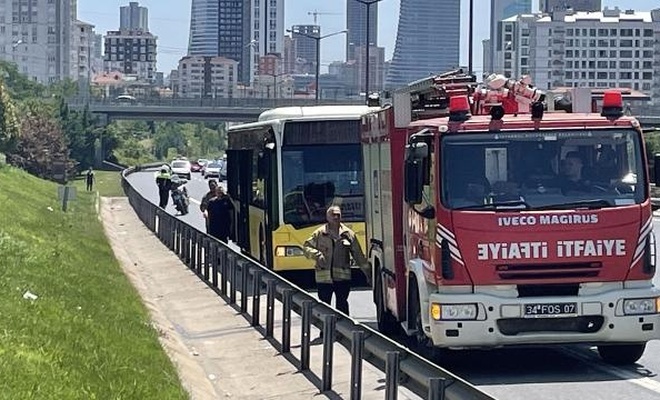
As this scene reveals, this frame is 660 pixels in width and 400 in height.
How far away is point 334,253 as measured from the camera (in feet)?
55.5

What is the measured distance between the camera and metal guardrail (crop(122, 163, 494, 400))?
387 inches

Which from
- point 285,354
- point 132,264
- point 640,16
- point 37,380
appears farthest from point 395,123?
point 640,16

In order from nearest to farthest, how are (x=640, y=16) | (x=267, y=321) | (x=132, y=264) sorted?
(x=267, y=321)
(x=132, y=264)
(x=640, y=16)

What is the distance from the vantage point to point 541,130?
1403 centimetres

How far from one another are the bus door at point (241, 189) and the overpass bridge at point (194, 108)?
7545 cm

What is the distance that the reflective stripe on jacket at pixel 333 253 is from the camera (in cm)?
1684

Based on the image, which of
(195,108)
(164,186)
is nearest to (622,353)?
(164,186)

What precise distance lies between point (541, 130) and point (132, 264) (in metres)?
20.1

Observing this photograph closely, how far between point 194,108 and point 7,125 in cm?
4199

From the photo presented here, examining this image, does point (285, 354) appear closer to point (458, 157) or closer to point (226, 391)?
point (226, 391)

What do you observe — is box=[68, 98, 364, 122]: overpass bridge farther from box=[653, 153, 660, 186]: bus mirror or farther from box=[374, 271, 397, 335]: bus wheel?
box=[653, 153, 660, 186]: bus mirror

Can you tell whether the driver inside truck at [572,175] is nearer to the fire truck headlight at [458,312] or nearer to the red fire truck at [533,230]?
the red fire truck at [533,230]

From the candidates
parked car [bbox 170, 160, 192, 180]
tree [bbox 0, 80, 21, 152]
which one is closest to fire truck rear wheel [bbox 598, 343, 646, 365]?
tree [bbox 0, 80, 21, 152]

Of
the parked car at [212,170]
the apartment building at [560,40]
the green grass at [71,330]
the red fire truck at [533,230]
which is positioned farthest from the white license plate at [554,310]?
the apartment building at [560,40]
